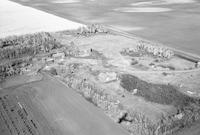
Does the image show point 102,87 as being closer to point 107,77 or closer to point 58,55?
point 107,77

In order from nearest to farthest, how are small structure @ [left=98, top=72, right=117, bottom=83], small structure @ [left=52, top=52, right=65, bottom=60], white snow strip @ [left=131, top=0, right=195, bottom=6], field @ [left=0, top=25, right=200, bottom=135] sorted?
1. field @ [left=0, top=25, right=200, bottom=135]
2. small structure @ [left=98, top=72, right=117, bottom=83]
3. small structure @ [left=52, top=52, right=65, bottom=60]
4. white snow strip @ [left=131, top=0, right=195, bottom=6]

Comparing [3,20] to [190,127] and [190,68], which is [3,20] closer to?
[190,68]

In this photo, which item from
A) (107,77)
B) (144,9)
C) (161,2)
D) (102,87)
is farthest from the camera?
(161,2)

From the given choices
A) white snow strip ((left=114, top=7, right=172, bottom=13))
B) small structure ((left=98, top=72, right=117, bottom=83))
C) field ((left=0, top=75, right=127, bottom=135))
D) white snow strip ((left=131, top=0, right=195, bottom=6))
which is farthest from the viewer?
white snow strip ((left=131, top=0, right=195, bottom=6))

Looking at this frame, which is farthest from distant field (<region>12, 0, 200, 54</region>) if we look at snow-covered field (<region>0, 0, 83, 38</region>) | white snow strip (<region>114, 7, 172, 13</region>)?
snow-covered field (<region>0, 0, 83, 38</region>)

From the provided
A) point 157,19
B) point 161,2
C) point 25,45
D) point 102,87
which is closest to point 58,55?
point 25,45

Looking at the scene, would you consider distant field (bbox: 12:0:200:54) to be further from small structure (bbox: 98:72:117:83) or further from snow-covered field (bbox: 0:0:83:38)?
small structure (bbox: 98:72:117:83)

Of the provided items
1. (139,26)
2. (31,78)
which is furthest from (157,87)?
(139,26)

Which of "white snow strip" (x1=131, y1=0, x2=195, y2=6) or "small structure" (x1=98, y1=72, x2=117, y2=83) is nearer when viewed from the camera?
"small structure" (x1=98, y1=72, x2=117, y2=83)

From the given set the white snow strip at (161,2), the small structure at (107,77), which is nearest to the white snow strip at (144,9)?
the white snow strip at (161,2)

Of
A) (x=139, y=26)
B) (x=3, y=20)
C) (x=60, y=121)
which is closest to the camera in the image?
(x=60, y=121)

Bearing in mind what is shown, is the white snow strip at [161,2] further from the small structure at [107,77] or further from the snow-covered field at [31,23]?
the small structure at [107,77]
